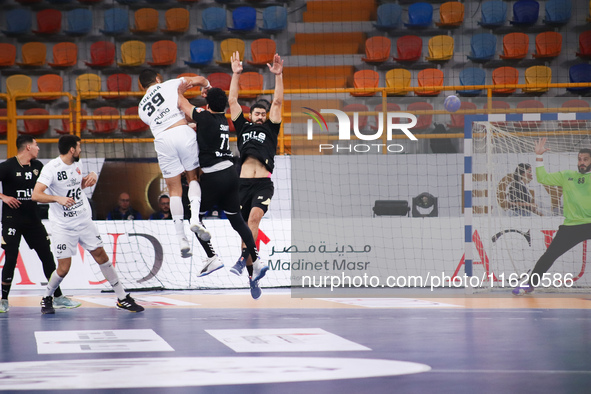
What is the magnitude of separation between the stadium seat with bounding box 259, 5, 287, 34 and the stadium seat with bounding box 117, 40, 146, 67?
11.1 ft

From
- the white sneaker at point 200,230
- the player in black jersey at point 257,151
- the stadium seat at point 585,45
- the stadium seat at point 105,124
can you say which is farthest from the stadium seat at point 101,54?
the white sneaker at point 200,230

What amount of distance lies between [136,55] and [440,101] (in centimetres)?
845

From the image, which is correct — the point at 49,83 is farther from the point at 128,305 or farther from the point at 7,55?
the point at 128,305

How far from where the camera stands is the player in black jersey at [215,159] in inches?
325

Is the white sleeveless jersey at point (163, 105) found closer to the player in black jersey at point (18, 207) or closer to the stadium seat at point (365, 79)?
the player in black jersey at point (18, 207)

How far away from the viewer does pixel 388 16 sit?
20297 millimetres

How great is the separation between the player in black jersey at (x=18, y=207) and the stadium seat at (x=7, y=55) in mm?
11144

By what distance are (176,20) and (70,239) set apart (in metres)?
Result: 12.6

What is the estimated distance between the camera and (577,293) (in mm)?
11797

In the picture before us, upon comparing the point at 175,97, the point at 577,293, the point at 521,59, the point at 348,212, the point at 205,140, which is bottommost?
the point at 577,293

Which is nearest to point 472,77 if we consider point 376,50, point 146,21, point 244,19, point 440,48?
point 440,48

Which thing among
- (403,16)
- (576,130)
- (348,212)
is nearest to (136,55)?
(403,16)

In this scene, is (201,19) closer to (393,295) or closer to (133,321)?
(393,295)

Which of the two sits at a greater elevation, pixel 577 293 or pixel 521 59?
pixel 521 59
